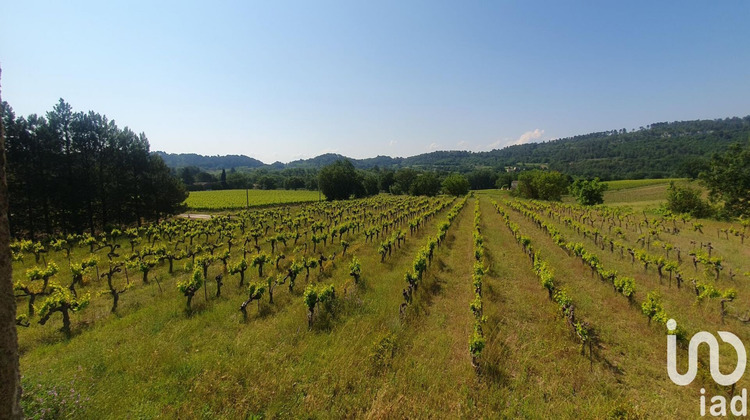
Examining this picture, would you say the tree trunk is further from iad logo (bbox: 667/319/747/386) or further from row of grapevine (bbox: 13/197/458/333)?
iad logo (bbox: 667/319/747/386)

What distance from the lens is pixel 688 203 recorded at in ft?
113

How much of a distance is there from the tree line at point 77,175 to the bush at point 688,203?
198 ft

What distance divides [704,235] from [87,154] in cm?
5494

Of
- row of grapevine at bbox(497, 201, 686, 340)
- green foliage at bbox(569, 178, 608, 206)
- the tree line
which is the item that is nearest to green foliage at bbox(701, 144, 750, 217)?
green foliage at bbox(569, 178, 608, 206)

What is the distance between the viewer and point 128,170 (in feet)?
106

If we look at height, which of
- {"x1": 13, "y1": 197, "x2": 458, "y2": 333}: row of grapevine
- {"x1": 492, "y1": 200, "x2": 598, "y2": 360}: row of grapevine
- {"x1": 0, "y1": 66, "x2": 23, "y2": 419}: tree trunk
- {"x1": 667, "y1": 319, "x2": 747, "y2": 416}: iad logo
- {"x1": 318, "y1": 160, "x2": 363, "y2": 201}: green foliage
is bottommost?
{"x1": 667, "y1": 319, "x2": 747, "y2": 416}: iad logo

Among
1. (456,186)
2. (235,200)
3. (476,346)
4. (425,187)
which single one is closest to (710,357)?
(476,346)

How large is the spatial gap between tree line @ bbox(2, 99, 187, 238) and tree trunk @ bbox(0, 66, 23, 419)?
1265 inches

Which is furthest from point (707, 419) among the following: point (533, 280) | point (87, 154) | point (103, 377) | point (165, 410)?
point (87, 154)

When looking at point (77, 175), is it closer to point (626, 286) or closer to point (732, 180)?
point (626, 286)

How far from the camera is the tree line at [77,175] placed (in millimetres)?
24953

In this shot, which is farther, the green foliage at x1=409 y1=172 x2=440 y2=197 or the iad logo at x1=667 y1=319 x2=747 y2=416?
the green foliage at x1=409 y1=172 x2=440 y2=197

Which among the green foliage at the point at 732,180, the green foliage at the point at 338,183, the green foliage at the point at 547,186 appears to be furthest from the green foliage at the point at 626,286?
the green foliage at the point at 338,183

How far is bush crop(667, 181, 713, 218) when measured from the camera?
33.7m
